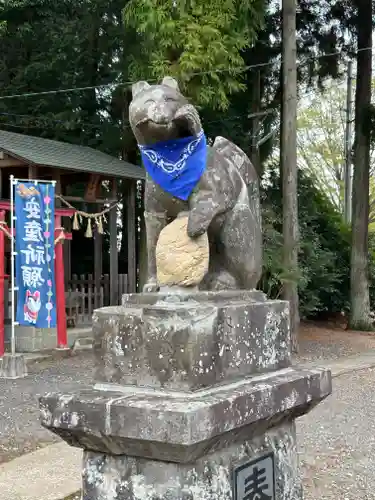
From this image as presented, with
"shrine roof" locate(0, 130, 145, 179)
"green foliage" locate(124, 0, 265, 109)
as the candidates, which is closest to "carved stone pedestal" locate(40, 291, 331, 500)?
"green foliage" locate(124, 0, 265, 109)

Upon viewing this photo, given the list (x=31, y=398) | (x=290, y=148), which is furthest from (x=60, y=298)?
(x=290, y=148)

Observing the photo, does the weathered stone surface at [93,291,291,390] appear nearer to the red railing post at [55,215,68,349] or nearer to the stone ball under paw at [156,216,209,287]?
the stone ball under paw at [156,216,209,287]

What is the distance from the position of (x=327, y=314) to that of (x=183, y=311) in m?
16.6

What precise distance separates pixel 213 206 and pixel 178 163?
0.26m

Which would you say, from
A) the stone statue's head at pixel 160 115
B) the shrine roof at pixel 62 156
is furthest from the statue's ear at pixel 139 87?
the shrine roof at pixel 62 156

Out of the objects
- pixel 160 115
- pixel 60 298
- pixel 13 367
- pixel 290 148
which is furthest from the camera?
pixel 290 148

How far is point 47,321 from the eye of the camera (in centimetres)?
1005

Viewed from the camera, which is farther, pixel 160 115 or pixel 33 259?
pixel 33 259

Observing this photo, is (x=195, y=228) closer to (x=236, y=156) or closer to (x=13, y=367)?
(x=236, y=156)

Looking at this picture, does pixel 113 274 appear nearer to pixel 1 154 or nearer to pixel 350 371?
pixel 1 154

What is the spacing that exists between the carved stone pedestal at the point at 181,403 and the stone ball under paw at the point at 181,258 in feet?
0.30

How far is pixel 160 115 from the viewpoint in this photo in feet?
8.70

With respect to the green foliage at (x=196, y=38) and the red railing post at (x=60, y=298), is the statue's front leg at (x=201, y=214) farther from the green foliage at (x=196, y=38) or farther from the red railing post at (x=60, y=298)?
the red railing post at (x=60, y=298)

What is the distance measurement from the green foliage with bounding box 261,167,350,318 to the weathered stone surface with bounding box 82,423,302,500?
29.6ft
